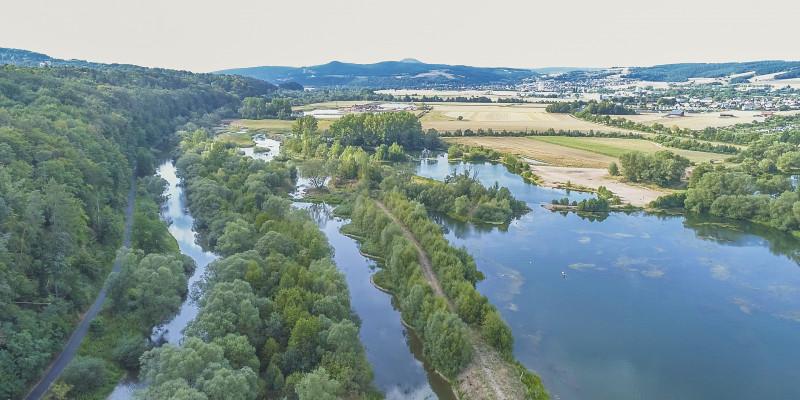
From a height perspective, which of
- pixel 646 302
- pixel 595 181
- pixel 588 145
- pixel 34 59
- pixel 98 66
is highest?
pixel 34 59

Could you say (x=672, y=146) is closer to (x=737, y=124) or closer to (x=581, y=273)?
→ (x=737, y=124)

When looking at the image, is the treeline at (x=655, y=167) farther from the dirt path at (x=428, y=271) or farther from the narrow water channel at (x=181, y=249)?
the narrow water channel at (x=181, y=249)

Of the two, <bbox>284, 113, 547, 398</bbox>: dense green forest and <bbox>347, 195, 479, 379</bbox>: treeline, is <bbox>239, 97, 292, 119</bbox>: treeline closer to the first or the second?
<bbox>284, 113, 547, 398</bbox>: dense green forest

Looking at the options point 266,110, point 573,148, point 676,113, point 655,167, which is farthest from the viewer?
point 266,110

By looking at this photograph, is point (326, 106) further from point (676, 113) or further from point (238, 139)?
point (676, 113)

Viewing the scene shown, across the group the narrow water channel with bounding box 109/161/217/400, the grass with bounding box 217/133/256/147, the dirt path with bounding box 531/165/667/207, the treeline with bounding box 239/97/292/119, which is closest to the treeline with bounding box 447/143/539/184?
the dirt path with bounding box 531/165/667/207

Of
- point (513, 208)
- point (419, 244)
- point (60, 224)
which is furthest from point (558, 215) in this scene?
point (60, 224)

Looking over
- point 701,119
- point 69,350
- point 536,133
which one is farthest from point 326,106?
point 69,350
